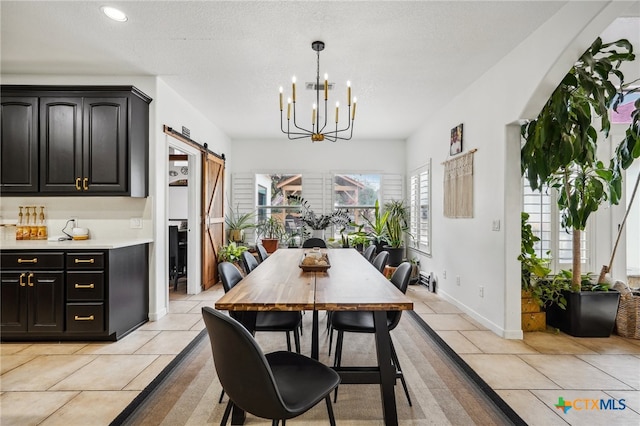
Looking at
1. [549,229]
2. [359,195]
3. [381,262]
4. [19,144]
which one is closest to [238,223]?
[359,195]

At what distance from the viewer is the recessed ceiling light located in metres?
2.52

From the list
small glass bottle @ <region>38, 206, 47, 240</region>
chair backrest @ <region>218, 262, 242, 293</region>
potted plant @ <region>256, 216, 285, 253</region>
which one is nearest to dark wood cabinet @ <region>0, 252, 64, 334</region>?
small glass bottle @ <region>38, 206, 47, 240</region>

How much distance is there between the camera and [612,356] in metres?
2.89

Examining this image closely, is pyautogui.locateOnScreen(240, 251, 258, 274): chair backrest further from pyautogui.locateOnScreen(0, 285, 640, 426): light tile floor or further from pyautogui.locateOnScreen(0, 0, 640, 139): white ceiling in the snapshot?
pyautogui.locateOnScreen(0, 0, 640, 139): white ceiling

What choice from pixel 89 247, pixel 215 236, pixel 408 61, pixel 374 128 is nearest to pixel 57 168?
pixel 89 247

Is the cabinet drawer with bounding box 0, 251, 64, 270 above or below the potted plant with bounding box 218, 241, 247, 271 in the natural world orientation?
above

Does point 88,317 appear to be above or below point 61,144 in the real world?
below

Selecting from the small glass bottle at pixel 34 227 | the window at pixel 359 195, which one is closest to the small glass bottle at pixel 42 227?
the small glass bottle at pixel 34 227

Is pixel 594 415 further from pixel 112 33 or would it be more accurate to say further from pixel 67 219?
pixel 67 219

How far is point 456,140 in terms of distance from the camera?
14.4 feet

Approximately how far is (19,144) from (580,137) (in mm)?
5510

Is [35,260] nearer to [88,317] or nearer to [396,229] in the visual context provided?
[88,317]

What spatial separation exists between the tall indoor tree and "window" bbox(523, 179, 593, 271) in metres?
0.52

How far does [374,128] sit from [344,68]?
255cm
